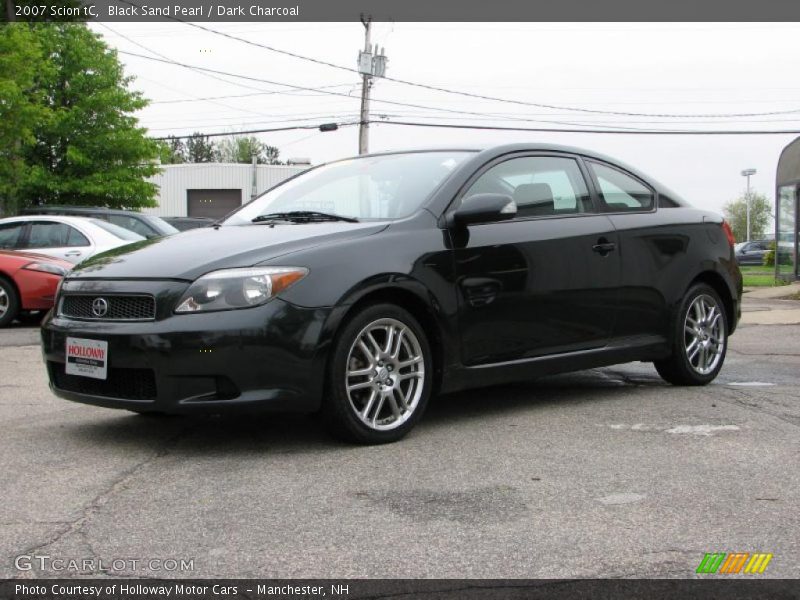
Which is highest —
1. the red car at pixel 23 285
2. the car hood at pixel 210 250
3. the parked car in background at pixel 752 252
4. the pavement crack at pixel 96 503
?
the car hood at pixel 210 250

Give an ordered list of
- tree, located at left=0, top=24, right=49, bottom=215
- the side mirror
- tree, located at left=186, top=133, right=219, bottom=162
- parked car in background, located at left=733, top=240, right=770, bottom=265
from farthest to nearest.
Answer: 1. tree, located at left=186, top=133, right=219, bottom=162
2. parked car in background, located at left=733, top=240, right=770, bottom=265
3. tree, located at left=0, top=24, right=49, bottom=215
4. the side mirror

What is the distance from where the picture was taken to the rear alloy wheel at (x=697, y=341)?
6578 millimetres

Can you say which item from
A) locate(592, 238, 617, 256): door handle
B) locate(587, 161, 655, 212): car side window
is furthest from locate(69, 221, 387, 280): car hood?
locate(587, 161, 655, 212): car side window

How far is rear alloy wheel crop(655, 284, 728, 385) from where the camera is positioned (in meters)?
6.58

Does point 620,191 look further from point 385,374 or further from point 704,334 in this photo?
point 385,374

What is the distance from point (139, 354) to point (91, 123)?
3597 cm

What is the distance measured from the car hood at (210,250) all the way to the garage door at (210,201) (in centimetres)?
5483

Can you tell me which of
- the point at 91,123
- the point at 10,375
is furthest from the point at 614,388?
the point at 91,123

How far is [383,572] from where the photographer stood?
308 centimetres

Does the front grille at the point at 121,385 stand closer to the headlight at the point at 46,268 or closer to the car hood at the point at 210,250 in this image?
the car hood at the point at 210,250

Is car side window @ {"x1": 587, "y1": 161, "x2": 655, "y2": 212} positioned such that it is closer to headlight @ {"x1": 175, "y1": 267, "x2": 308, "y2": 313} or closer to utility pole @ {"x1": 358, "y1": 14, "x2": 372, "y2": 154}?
headlight @ {"x1": 175, "y1": 267, "x2": 308, "y2": 313}

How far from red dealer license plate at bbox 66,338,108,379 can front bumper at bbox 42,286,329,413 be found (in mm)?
51

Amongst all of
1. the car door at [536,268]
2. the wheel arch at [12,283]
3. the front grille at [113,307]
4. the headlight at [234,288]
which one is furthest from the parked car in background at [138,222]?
the headlight at [234,288]

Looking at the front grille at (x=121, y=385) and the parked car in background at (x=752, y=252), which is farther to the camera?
the parked car in background at (x=752, y=252)
